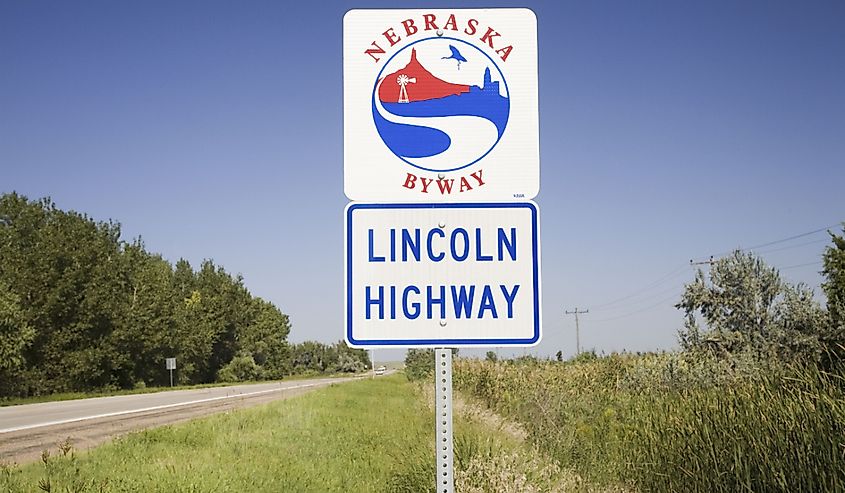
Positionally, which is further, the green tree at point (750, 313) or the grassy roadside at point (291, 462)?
the green tree at point (750, 313)

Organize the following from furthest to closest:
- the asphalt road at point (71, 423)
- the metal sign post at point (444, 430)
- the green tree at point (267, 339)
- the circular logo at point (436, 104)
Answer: the green tree at point (267, 339) → the asphalt road at point (71, 423) → the circular logo at point (436, 104) → the metal sign post at point (444, 430)

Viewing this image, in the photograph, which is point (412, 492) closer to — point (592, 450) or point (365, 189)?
point (592, 450)

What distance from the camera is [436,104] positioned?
8.02 feet

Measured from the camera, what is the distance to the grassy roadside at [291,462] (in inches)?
259

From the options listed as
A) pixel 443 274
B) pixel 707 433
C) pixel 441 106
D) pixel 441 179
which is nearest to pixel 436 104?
pixel 441 106

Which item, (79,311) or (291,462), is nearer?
(291,462)

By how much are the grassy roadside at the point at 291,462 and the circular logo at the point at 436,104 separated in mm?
3919

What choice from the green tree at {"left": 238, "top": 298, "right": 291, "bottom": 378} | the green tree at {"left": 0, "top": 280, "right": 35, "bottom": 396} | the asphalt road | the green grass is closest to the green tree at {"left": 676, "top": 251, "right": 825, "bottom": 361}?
the green grass

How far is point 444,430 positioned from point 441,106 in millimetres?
1037

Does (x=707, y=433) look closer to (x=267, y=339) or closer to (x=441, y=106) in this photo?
(x=441, y=106)

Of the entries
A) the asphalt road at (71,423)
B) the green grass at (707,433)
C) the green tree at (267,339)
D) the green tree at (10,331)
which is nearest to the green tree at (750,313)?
the green grass at (707,433)

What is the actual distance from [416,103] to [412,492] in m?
5.08

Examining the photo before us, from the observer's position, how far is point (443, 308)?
2404 mm

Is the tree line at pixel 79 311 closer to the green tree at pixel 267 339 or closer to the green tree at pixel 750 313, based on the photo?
the green tree at pixel 267 339
